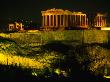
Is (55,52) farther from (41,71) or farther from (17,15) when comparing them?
(17,15)

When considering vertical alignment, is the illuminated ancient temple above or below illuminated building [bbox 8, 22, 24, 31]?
above

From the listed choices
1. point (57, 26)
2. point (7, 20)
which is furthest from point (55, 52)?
point (7, 20)

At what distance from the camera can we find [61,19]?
37781 mm

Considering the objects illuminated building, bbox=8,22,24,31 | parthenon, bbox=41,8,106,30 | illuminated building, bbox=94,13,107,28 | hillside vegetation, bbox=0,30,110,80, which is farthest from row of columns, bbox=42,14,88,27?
hillside vegetation, bbox=0,30,110,80

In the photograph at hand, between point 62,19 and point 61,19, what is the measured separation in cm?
10

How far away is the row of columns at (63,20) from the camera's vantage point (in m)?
37.6

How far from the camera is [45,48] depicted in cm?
3097

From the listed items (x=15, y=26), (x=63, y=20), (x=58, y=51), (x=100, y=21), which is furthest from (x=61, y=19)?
(x=58, y=51)

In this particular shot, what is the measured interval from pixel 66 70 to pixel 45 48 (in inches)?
123

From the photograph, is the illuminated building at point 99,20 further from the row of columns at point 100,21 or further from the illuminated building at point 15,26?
the illuminated building at point 15,26

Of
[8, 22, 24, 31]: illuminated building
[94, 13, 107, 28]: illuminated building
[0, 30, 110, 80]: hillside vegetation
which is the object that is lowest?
[0, 30, 110, 80]: hillside vegetation

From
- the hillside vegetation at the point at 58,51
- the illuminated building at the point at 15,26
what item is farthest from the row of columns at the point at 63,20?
the hillside vegetation at the point at 58,51

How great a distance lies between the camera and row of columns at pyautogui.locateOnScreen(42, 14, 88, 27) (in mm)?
37594

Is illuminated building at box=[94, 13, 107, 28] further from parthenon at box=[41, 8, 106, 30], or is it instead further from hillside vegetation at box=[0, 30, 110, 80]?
hillside vegetation at box=[0, 30, 110, 80]
